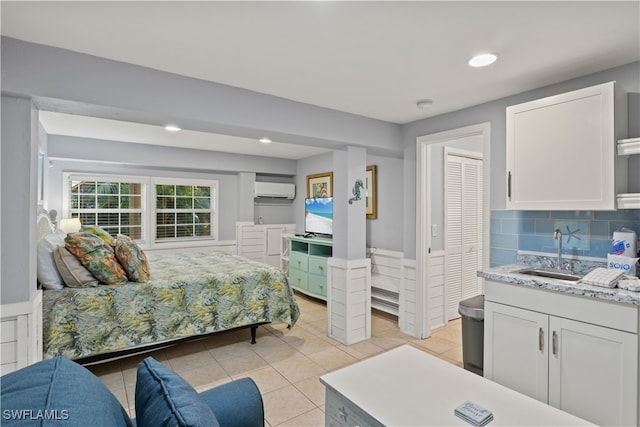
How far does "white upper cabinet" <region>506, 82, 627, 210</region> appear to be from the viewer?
198 centimetres

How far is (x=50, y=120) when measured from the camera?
3.41 metres

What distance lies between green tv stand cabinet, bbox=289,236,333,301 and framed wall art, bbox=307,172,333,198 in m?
0.91

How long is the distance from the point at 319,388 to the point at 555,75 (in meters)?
2.91

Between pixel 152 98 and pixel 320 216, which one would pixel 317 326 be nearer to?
pixel 320 216

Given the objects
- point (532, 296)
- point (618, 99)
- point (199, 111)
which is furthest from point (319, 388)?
point (618, 99)

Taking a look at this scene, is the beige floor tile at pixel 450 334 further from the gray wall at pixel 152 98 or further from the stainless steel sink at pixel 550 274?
the gray wall at pixel 152 98

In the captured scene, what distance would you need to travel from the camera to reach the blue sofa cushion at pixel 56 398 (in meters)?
0.72

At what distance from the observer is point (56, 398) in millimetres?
797

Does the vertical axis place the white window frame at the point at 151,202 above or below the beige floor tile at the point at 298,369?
above

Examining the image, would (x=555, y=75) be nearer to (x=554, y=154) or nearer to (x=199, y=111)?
(x=554, y=154)

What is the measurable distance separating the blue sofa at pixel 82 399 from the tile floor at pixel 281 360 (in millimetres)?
1435

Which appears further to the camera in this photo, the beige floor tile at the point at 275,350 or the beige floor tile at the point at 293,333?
the beige floor tile at the point at 293,333

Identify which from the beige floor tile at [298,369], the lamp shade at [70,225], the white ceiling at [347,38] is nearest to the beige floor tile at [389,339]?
the beige floor tile at [298,369]

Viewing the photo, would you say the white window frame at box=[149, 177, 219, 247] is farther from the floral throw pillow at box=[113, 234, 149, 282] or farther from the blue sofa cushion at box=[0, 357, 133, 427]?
the blue sofa cushion at box=[0, 357, 133, 427]
